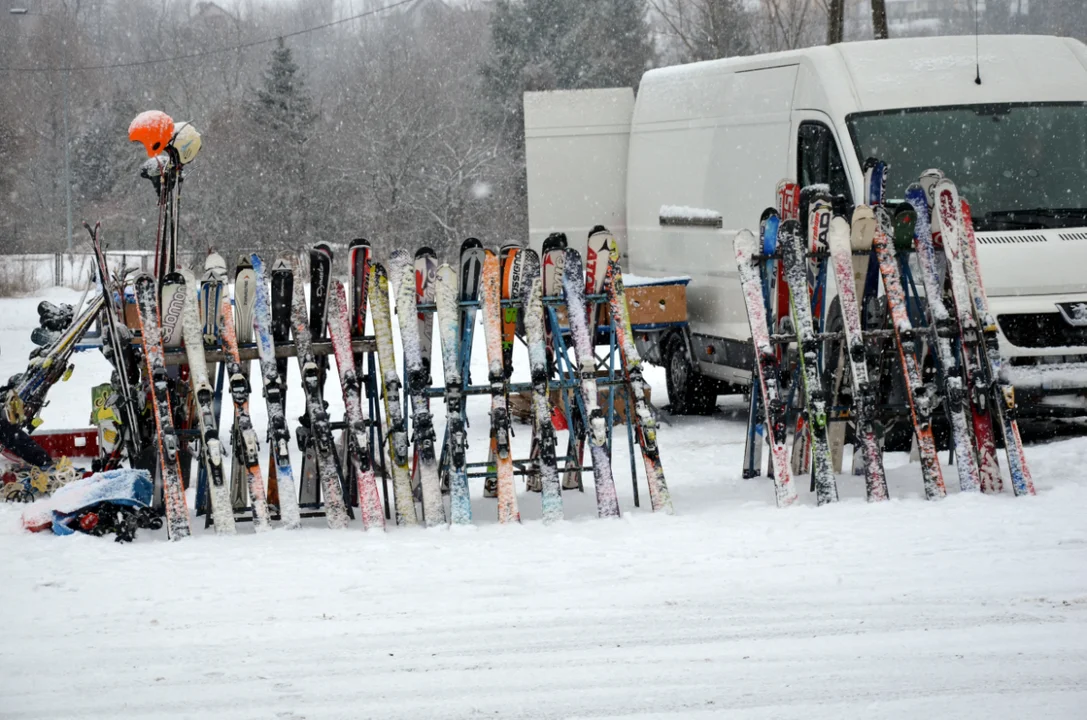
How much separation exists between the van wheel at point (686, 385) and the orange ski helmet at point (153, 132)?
490 cm

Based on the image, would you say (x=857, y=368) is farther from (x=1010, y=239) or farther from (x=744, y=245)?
(x=1010, y=239)

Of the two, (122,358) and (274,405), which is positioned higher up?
(122,358)

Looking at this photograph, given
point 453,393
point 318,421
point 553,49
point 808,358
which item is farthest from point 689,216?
point 553,49

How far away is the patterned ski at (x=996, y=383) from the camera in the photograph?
6.23 m

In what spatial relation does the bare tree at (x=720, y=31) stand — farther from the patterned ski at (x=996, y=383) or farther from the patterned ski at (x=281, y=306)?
the patterned ski at (x=281, y=306)

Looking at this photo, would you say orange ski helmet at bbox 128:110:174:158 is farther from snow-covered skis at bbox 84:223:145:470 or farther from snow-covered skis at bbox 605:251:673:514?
snow-covered skis at bbox 605:251:673:514

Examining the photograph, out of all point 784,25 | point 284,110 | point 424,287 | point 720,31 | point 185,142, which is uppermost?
point 784,25

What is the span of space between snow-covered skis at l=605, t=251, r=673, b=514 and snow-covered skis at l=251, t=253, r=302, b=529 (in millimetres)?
1728

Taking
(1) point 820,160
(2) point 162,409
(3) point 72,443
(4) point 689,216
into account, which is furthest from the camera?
(4) point 689,216

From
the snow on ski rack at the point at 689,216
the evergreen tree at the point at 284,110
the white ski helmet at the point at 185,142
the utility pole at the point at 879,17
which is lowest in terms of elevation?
the snow on ski rack at the point at 689,216

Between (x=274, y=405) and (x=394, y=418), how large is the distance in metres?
0.59

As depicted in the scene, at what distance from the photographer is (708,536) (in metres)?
5.74

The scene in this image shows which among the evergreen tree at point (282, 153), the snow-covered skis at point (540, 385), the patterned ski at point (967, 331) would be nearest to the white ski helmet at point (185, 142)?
the snow-covered skis at point (540, 385)

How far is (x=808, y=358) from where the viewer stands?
638 centimetres
